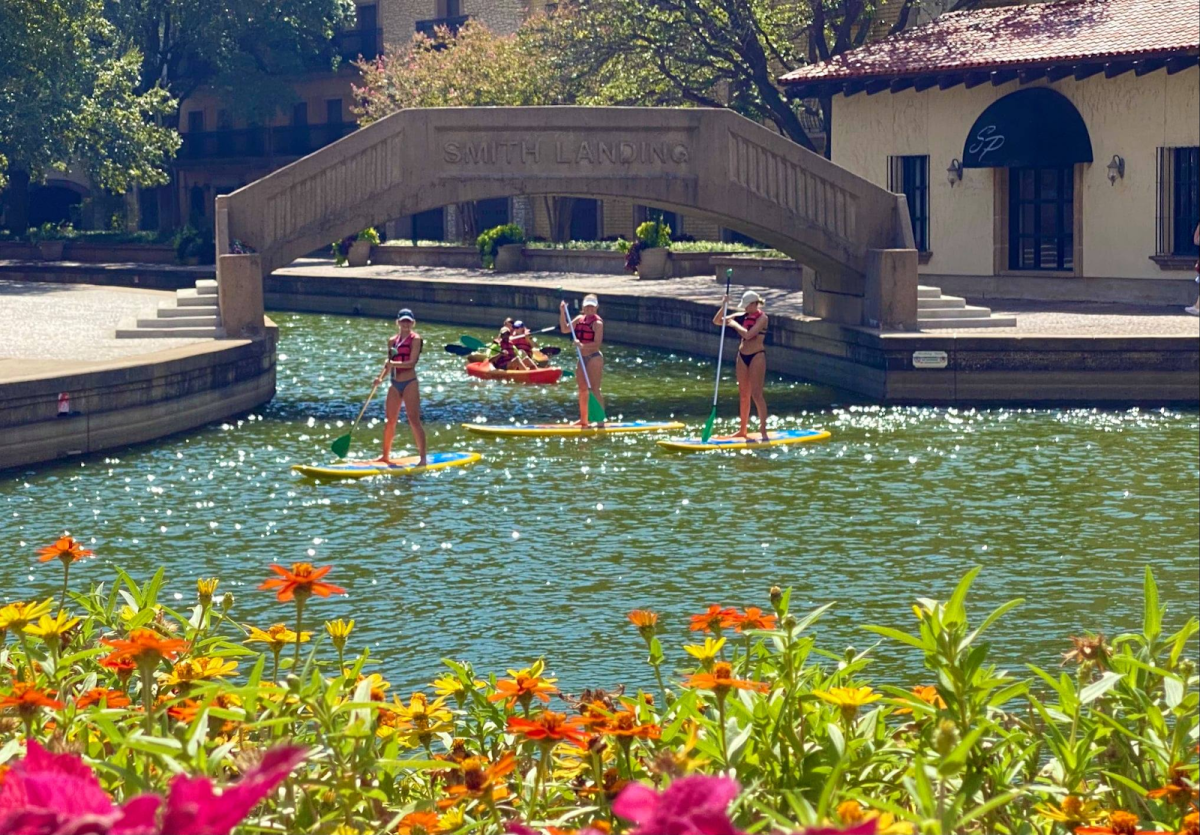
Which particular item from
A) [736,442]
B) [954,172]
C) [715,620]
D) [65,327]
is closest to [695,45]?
[954,172]

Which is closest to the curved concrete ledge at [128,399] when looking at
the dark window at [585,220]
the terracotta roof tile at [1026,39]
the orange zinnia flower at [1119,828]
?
the terracotta roof tile at [1026,39]

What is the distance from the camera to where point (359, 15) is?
230 ft

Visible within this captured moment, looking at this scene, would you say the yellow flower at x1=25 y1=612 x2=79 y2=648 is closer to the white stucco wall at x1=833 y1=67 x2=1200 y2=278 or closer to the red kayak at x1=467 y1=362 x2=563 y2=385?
the red kayak at x1=467 y1=362 x2=563 y2=385

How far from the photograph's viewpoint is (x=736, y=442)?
21.1 metres

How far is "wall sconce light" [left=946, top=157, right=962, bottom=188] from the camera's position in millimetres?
36125

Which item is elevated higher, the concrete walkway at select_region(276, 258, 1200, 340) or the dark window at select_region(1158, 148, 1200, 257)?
the dark window at select_region(1158, 148, 1200, 257)

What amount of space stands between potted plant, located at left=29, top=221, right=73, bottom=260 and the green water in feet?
125

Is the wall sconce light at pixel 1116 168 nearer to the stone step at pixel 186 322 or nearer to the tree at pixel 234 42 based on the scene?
the stone step at pixel 186 322

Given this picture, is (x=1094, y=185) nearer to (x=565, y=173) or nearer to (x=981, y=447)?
(x=565, y=173)

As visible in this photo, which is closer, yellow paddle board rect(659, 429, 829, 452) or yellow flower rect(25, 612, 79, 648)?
yellow flower rect(25, 612, 79, 648)

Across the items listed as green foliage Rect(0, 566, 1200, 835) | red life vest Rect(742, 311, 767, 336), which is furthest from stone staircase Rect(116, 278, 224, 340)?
green foliage Rect(0, 566, 1200, 835)

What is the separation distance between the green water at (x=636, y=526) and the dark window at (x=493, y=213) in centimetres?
3797

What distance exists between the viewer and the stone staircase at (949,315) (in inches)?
1072

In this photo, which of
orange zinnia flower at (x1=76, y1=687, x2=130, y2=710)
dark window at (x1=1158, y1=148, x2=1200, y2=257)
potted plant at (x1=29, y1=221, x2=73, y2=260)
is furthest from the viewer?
potted plant at (x1=29, y1=221, x2=73, y2=260)
